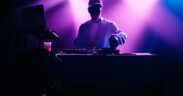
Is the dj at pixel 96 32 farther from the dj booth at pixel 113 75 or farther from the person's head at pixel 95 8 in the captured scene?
the dj booth at pixel 113 75

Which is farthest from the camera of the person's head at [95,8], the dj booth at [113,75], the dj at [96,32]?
the dj at [96,32]

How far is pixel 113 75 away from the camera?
1629mm

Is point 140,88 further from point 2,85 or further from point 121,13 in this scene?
point 121,13

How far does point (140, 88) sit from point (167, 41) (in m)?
2.30

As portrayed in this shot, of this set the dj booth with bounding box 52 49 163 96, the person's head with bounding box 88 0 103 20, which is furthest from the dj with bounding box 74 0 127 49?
the dj booth with bounding box 52 49 163 96

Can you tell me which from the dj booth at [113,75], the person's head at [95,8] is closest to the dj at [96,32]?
the person's head at [95,8]

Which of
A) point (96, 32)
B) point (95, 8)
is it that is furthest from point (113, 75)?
point (96, 32)

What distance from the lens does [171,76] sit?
11.1 ft

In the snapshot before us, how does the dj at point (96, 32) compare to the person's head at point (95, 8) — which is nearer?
the person's head at point (95, 8)

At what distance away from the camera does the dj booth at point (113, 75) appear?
1596mm

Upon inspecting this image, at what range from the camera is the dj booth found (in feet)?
5.24

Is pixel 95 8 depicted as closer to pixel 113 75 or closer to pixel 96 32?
pixel 96 32

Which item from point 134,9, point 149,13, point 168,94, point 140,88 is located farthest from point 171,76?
point 140,88

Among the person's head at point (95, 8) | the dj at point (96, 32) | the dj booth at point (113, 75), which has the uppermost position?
the person's head at point (95, 8)
